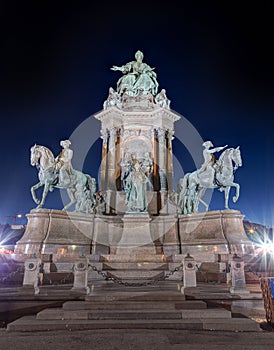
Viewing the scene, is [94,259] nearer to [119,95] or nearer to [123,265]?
[123,265]

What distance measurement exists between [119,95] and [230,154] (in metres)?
12.6

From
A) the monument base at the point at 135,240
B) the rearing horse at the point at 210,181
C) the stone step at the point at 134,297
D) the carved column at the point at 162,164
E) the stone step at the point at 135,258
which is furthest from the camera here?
the carved column at the point at 162,164

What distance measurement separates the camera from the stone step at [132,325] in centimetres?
706

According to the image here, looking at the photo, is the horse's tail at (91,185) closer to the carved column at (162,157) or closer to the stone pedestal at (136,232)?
the stone pedestal at (136,232)

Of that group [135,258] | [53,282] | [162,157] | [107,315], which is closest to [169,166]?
[162,157]

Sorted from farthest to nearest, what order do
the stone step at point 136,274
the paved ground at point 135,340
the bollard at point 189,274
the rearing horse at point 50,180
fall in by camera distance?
the rearing horse at point 50,180
the stone step at point 136,274
the bollard at point 189,274
the paved ground at point 135,340

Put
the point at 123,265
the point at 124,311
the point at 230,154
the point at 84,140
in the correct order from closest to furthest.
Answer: the point at 124,311, the point at 123,265, the point at 230,154, the point at 84,140

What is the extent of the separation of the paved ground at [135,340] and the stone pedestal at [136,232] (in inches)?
449

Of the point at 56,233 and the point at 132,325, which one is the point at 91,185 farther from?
the point at 132,325

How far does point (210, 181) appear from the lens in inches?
792

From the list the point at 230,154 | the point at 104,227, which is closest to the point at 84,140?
the point at 104,227

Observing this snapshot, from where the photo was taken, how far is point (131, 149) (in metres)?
25.2

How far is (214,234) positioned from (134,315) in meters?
11.1

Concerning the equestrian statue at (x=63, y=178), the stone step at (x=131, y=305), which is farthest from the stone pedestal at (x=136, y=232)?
the stone step at (x=131, y=305)
